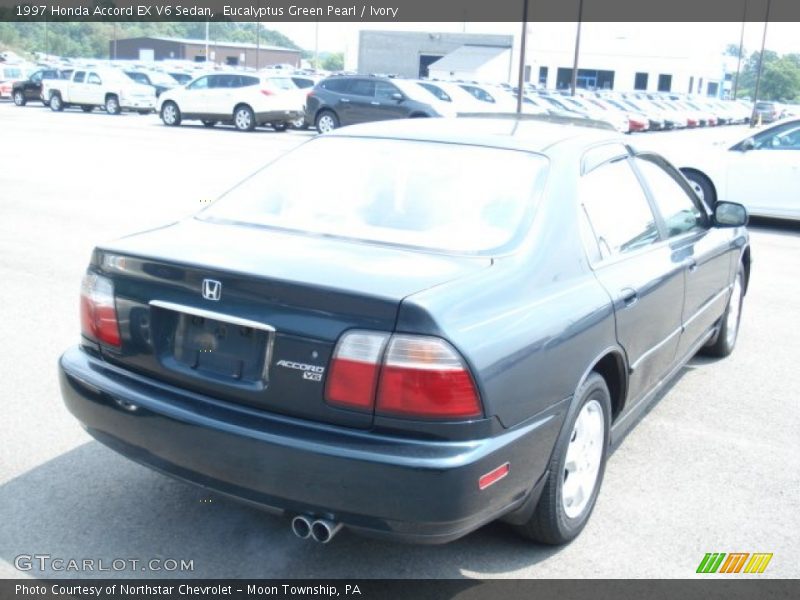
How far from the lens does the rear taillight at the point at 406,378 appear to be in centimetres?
295

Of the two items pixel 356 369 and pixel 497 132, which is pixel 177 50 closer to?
pixel 497 132

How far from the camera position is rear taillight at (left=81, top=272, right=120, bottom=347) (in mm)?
3562

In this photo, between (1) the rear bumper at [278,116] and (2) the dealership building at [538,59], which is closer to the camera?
(1) the rear bumper at [278,116]

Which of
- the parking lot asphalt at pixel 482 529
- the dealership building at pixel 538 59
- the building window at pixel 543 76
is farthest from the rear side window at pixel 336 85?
the building window at pixel 543 76

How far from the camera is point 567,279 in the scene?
3.62 metres

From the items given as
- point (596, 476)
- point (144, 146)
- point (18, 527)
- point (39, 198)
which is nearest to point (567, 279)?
point (596, 476)

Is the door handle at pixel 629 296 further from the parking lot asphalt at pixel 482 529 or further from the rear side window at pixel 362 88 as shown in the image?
the rear side window at pixel 362 88

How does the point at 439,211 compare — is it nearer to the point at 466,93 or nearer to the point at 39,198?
the point at 39,198

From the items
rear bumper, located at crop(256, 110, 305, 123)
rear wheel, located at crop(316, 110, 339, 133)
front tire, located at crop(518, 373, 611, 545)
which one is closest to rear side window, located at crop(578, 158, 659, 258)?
front tire, located at crop(518, 373, 611, 545)

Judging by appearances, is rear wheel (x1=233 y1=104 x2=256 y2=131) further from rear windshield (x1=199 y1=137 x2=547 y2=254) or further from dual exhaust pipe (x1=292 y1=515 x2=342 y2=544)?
dual exhaust pipe (x1=292 y1=515 x2=342 y2=544)

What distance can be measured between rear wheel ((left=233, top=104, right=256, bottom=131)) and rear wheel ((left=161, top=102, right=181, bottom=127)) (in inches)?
90.0

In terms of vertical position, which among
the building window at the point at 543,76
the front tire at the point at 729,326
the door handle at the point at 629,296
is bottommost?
the front tire at the point at 729,326

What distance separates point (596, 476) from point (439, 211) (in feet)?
4.26

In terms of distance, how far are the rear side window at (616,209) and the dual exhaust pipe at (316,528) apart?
160cm
